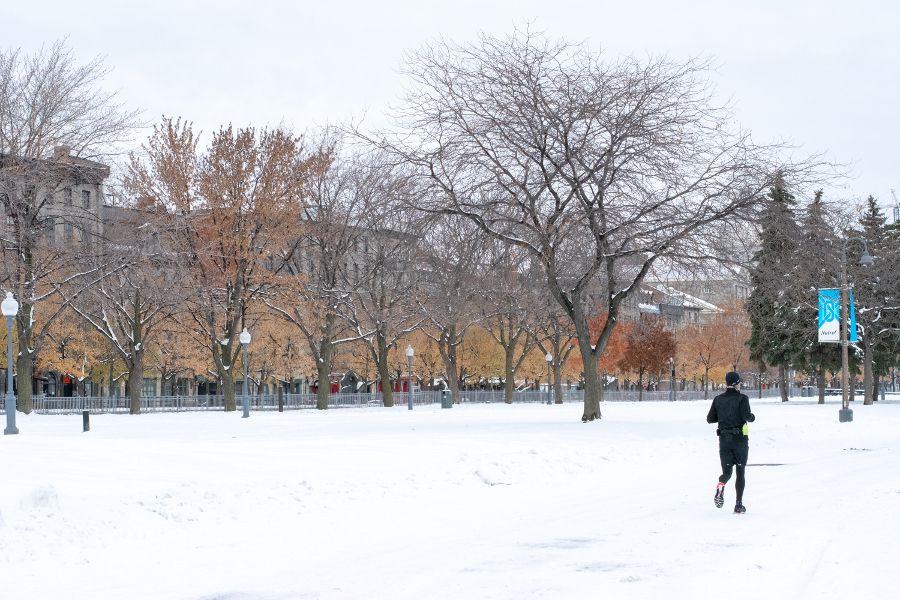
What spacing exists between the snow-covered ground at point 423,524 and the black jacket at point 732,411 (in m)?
1.08

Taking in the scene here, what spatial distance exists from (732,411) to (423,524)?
13.4 feet

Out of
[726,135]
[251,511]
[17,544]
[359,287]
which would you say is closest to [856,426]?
[726,135]

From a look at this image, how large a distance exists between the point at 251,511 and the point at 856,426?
1142 inches

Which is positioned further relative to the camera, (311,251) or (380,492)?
(311,251)

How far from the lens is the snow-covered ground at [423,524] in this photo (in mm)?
9156

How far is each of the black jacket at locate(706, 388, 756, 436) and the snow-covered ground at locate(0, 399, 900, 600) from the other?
3.55 feet

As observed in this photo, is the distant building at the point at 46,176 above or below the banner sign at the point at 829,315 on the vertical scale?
above

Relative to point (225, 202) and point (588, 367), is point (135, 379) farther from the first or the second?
point (588, 367)

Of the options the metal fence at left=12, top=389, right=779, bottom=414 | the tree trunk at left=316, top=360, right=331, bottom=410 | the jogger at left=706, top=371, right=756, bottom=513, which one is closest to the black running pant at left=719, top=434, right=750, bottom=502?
the jogger at left=706, top=371, right=756, bottom=513

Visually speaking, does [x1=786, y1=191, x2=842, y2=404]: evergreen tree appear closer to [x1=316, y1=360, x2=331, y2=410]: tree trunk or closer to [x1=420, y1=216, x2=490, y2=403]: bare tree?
[x1=420, y1=216, x2=490, y2=403]: bare tree

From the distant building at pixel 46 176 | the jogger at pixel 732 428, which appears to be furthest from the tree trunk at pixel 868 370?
the jogger at pixel 732 428

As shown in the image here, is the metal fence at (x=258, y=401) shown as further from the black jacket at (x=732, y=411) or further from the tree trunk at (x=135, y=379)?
the black jacket at (x=732, y=411)

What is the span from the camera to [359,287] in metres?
55.3

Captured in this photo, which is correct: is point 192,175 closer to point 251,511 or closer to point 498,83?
point 498,83
